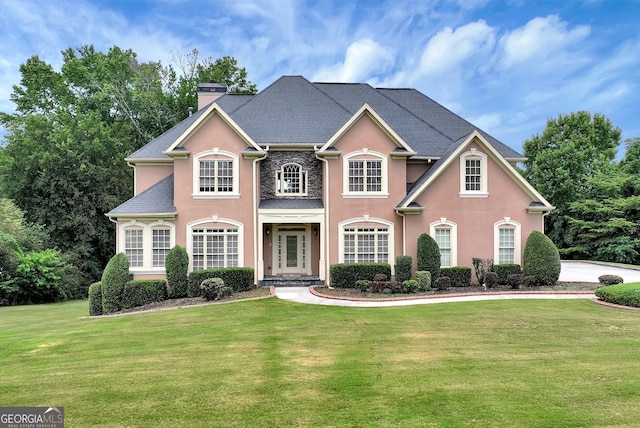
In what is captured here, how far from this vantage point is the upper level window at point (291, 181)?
21.5m

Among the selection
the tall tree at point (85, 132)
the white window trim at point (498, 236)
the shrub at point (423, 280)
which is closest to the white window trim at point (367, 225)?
the shrub at point (423, 280)

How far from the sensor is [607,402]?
19.5 ft

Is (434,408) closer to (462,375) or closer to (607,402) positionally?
(462,375)

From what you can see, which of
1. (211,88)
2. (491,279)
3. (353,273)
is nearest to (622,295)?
(491,279)

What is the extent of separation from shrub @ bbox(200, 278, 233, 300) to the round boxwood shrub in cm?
1494

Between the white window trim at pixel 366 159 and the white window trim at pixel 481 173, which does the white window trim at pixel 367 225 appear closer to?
the white window trim at pixel 366 159

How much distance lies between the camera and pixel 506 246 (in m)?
19.9

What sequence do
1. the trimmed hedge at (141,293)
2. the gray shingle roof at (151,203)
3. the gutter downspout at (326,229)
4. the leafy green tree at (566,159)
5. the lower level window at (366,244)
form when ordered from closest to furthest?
the trimmed hedge at (141,293) → the gray shingle roof at (151,203) → the gutter downspout at (326,229) → the lower level window at (366,244) → the leafy green tree at (566,159)

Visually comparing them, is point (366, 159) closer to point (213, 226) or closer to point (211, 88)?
point (213, 226)

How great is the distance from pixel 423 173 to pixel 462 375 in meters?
16.1

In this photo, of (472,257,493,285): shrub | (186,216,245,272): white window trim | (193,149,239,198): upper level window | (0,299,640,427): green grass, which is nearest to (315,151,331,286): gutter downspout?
(186,216,245,272): white window trim

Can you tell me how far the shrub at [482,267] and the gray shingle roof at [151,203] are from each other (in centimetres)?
1570

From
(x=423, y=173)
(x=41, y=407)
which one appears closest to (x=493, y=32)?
(x=423, y=173)

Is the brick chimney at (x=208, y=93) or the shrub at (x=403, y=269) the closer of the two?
the shrub at (x=403, y=269)
